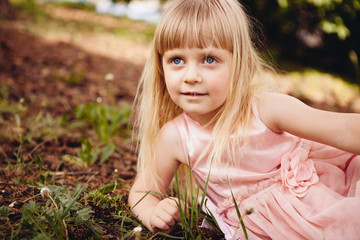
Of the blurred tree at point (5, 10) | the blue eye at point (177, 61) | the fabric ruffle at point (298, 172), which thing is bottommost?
the fabric ruffle at point (298, 172)

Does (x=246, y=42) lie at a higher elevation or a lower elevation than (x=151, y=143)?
higher

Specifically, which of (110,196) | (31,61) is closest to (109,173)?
(110,196)

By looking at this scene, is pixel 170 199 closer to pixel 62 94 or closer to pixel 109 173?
pixel 109 173

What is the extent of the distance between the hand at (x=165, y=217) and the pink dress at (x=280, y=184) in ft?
0.81

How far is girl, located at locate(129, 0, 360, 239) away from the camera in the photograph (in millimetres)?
1418

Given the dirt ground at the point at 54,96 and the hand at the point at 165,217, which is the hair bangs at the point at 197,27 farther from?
the dirt ground at the point at 54,96

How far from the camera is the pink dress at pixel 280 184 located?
1407mm

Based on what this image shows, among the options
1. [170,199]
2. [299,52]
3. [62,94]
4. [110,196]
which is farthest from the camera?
[299,52]

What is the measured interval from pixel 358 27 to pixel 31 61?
17.8 ft

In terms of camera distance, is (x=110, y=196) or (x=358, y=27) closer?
(x=110, y=196)

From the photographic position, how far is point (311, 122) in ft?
4.57

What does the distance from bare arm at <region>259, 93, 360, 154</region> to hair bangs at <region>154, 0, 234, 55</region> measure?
0.35 m

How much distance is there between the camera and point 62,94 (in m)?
3.55

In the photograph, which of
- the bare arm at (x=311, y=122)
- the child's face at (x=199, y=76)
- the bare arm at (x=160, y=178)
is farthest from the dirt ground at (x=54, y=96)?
the bare arm at (x=311, y=122)
